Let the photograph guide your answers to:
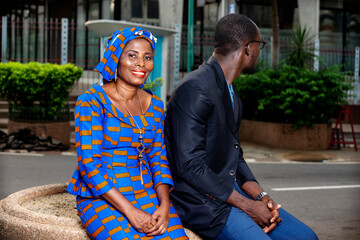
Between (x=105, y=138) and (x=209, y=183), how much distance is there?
59 cm

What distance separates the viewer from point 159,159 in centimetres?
312

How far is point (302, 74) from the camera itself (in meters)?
12.8

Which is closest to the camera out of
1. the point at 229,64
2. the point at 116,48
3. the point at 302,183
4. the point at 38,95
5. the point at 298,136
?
the point at 116,48

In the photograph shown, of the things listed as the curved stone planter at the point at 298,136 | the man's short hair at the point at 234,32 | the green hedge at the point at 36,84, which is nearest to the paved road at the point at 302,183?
the green hedge at the point at 36,84

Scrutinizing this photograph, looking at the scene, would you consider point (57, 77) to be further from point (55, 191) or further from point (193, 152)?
point (193, 152)

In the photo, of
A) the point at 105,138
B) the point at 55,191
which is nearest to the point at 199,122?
the point at 105,138

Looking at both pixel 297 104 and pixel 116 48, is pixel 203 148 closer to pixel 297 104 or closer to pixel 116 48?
pixel 116 48

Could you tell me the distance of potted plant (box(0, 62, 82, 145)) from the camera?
38.4ft

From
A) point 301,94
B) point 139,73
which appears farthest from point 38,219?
point 301,94

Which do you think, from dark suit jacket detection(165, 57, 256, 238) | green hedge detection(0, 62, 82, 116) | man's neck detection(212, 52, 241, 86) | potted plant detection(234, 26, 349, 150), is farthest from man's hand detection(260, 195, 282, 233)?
potted plant detection(234, 26, 349, 150)

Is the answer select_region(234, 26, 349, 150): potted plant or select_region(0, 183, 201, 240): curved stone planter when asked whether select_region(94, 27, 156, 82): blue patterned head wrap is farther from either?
select_region(234, 26, 349, 150): potted plant

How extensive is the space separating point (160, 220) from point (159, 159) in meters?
0.42

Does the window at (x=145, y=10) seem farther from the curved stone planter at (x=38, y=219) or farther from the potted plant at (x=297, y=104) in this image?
the curved stone planter at (x=38, y=219)

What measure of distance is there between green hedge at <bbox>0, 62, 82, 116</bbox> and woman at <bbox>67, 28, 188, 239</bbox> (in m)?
8.90
